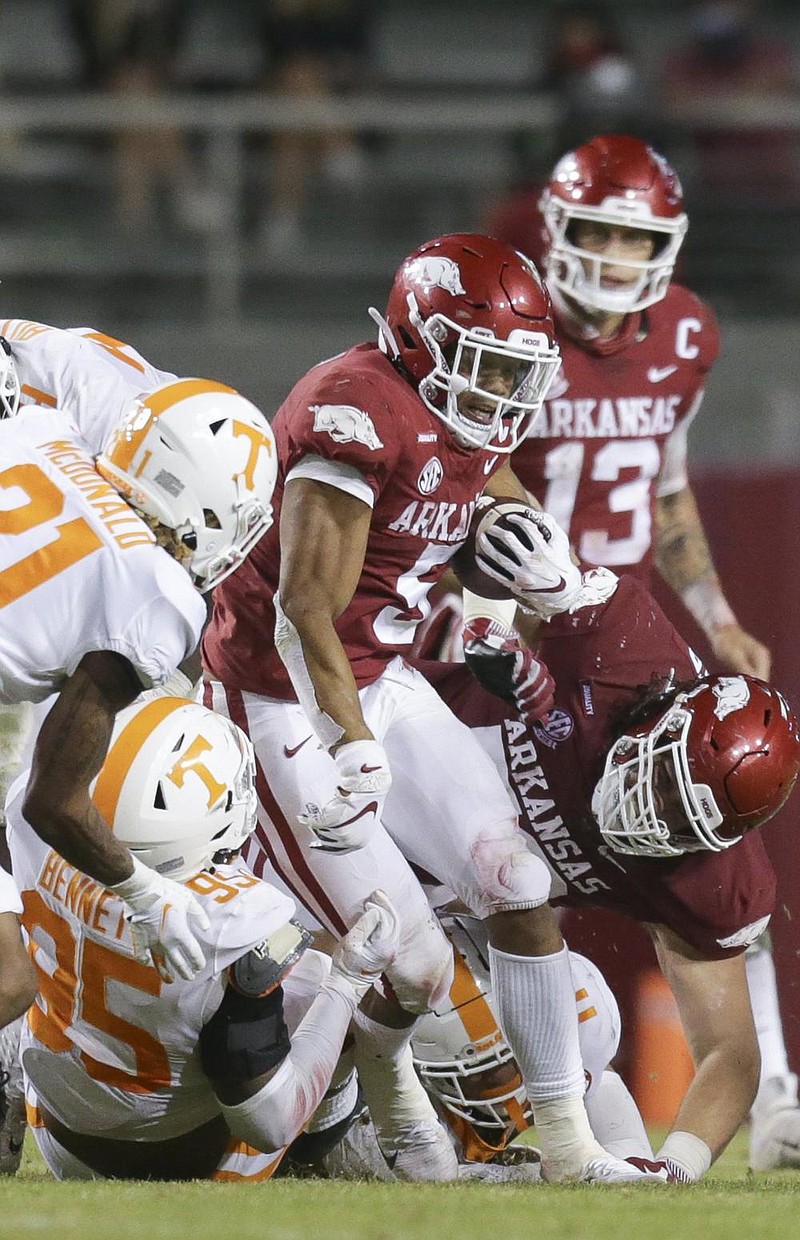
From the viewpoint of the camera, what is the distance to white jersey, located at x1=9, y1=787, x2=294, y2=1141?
319cm

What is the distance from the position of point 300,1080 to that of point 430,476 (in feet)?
3.58

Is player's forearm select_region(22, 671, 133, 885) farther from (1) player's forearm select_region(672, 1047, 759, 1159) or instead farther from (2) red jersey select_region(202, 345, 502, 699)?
(1) player's forearm select_region(672, 1047, 759, 1159)

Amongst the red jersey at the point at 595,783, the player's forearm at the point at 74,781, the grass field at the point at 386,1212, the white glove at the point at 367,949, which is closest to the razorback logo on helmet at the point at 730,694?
the red jersey at the point at 595,783

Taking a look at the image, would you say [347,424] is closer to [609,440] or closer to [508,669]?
[508,669]

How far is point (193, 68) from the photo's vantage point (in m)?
8.93

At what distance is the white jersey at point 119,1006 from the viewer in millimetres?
3188

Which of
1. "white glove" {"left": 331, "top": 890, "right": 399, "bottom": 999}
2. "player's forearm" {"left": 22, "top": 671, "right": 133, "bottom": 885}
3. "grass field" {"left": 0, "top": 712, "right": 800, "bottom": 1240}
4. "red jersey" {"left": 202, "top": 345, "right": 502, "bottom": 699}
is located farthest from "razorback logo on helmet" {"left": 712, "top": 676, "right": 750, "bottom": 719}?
"player's forearm" {"left": 22, "top": 671, "right": 133, "bottom": 885}

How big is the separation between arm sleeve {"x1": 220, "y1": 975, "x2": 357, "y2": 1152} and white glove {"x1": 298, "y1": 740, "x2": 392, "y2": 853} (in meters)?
0.24

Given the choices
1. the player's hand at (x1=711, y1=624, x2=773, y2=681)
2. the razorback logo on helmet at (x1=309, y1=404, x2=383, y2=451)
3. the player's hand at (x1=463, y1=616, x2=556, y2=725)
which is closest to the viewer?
the razorback logo on helmet at (x1=309, y1=404, x2=383, y2=451)

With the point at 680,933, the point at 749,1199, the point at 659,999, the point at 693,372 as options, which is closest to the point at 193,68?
the point at 693,372

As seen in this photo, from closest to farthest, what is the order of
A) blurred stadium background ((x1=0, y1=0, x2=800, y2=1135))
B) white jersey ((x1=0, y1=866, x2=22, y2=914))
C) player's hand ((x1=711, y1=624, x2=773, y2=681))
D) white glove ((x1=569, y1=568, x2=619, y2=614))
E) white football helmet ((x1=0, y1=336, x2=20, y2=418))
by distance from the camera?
white jersey ((x1=0, y1=866, x2=22, y2=914)) → white football helmet ((x1=0, y1=336, x2=20, y2=418)) → white glove ((x1=569, y1=568, x2=619, y2=614)) → player's hand ((x1=711, y1=624, x2=773, y2=681)) → blurred stadium background ((x1=0, y1=0, x2=800, y2=1135))

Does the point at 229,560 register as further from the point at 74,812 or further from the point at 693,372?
the point at 693,372

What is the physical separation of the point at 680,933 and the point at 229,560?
3.83 ft

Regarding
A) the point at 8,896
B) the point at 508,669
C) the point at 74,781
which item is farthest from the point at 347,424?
the point at 8,896
